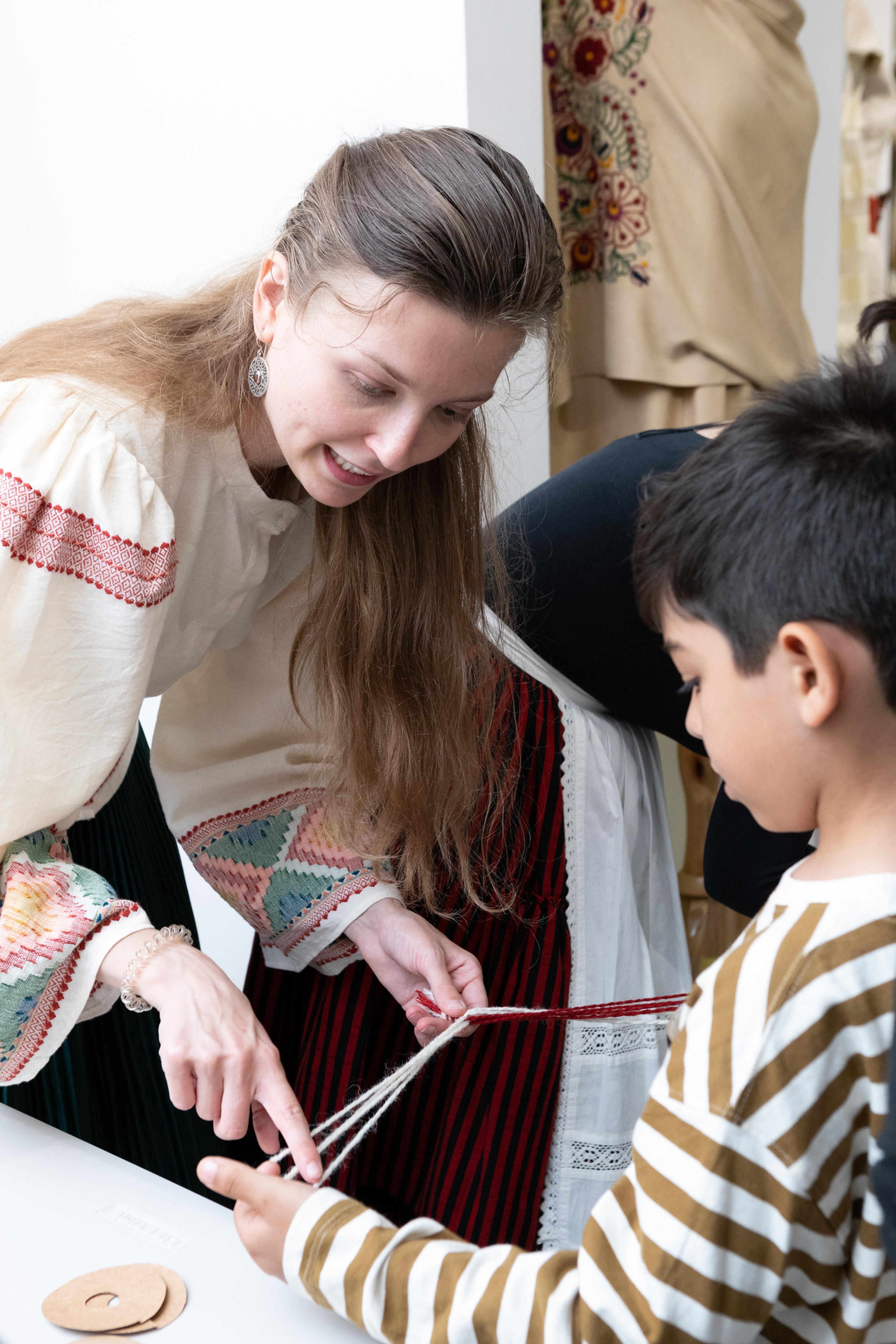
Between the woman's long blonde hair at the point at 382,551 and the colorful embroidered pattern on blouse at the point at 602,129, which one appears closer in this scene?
the woman's long blonde hair at the point at 382,551

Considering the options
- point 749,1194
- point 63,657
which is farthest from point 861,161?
point 749,1194

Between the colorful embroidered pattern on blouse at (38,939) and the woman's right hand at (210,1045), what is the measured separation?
3 centimetres

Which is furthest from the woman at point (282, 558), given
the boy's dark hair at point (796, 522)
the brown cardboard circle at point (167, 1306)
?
the boy's dark hair at point (796, 522)

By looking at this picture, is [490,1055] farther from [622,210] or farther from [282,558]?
[622,210]

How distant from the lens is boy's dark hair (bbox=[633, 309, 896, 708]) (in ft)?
1.79

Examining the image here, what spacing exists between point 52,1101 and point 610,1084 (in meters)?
0.49

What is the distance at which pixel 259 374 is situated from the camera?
3.13 ft

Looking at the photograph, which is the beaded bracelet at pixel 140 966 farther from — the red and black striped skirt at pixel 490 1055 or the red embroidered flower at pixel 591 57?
the red embroidered flower at pixel 591 57

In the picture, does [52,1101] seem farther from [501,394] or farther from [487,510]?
[501,394]

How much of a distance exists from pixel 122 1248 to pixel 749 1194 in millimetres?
344

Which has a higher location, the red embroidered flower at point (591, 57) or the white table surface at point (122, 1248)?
the red embroidered flower at point (591, 57)

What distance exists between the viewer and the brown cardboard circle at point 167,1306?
581 mm

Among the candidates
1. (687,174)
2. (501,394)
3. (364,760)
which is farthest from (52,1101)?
(687,174)

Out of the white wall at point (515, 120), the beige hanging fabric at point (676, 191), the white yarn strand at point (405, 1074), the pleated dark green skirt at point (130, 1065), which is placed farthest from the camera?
the beige hanging fabric at point (676, 191)
